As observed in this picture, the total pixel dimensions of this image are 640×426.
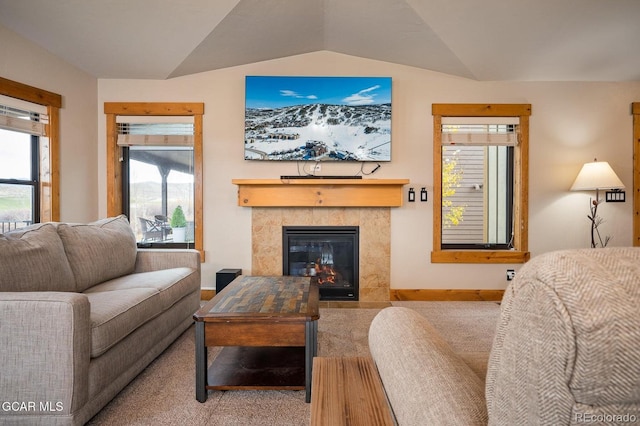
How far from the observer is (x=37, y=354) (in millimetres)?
1458

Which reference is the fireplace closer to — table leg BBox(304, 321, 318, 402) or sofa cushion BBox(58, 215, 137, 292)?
sofa cushion BBox(58, 215, 137, 292)

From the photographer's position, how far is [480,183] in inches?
156

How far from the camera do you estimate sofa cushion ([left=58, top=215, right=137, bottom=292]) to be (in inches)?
90.7

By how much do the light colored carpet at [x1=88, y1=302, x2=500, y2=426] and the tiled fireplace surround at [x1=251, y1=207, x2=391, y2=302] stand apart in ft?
3.56

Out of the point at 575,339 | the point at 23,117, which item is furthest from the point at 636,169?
the point at 23,117

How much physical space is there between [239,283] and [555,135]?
3805mm

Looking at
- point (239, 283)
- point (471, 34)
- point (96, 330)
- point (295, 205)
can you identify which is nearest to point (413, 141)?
point (471, 34)

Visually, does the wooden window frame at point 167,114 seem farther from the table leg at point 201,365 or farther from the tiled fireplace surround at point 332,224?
the table leg at point 201,365

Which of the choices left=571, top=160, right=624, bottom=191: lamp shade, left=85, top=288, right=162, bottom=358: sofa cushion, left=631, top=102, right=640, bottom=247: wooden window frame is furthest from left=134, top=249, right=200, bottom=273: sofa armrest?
left=631, top=102, right=640, bottom=247: wooden window frame

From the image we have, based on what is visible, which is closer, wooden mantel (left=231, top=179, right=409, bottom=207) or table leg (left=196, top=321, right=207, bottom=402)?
table leg (left=196, top=321, right=207, bottom=402)

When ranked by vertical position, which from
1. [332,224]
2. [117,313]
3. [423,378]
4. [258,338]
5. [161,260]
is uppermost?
[332,224]

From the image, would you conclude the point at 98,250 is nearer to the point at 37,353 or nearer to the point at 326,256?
the point at 37,353

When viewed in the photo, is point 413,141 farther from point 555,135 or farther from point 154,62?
point 154,62

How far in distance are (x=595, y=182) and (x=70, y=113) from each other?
18.1ft
